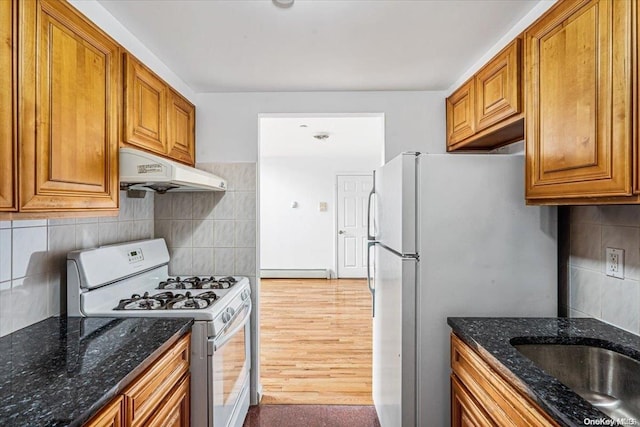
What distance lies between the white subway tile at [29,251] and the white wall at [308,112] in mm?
1245

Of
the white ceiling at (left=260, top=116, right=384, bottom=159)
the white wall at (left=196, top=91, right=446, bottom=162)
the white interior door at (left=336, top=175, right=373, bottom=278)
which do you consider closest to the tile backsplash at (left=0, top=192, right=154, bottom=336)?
the white wall at (left=196, top=91, right=446, bottom=162)

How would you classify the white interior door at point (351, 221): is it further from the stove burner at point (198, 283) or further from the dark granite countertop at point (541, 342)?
the dark granite countertop at point (541, 342)

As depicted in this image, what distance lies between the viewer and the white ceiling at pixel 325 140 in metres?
4.05

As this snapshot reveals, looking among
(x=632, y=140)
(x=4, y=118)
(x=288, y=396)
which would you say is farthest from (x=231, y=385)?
(x=632, y=140)

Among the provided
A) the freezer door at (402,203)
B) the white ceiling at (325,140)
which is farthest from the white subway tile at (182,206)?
the freezer door at (402,203)

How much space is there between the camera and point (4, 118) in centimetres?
101

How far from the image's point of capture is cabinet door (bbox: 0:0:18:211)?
39.6 inches

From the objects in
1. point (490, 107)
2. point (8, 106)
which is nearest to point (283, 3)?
point (8, 106)

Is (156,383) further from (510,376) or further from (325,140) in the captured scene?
(325,140)

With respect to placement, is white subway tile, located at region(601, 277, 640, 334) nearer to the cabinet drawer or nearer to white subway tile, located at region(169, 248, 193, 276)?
the cabinet drawer

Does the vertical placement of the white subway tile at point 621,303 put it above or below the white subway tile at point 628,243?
below

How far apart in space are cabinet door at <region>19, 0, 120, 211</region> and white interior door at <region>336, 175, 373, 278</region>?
17.0ft

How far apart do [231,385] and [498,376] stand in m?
1.45

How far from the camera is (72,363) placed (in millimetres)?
1179
